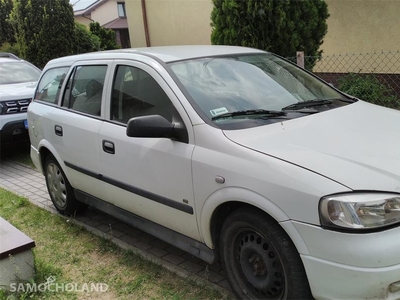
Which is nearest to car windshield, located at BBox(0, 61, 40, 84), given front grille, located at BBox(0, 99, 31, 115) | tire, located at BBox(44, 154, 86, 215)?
front grille, located at BBox(0, 99, 31, 115)

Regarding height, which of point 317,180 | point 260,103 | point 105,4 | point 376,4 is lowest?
point 317,180

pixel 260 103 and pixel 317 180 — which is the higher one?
pixel 260 103

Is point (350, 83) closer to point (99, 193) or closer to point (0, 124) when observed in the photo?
point (99, 193)

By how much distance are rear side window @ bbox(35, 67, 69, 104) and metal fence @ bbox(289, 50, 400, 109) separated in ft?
11.2

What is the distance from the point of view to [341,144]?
2.57m

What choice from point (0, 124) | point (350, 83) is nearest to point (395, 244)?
point (350, 83)

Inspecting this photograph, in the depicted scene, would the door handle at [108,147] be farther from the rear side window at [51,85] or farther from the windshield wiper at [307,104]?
the windshield wiper at [307,104]

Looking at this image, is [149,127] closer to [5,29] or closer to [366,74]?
[366,74]

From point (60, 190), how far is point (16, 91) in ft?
11.2

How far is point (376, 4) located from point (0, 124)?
702 cm

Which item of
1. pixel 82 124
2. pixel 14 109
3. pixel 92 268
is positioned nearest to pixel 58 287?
pixel 92 268

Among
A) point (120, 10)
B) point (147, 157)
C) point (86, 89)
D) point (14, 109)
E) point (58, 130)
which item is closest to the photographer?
point (147, 157)

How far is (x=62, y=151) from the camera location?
434cm

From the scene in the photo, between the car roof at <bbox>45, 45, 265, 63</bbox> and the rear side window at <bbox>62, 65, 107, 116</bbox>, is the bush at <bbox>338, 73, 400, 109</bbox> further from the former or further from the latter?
the rear side window at <bbox>62, 65, 107, 116</bbox>
